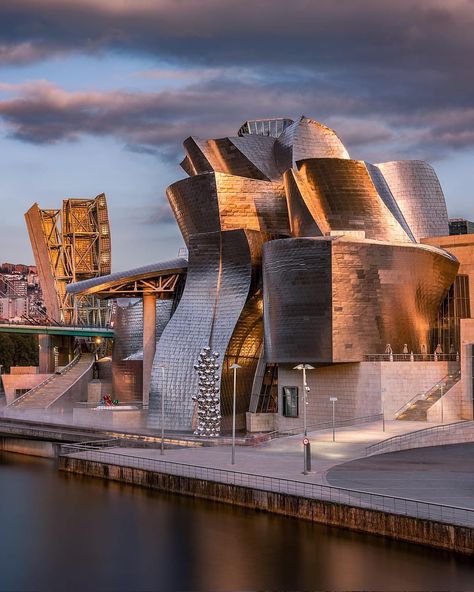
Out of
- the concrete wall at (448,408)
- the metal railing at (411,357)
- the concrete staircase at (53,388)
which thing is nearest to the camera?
the concrete wall at (448,408)

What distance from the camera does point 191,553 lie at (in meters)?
25.7

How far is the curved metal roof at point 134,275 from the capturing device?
56438mm

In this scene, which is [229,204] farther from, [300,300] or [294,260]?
[300,300]

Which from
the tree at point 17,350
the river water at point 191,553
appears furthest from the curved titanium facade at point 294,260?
the tree at point 17,350

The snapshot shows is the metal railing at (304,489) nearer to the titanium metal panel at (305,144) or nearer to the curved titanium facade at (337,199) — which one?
the curved titanium facade at (337,199)

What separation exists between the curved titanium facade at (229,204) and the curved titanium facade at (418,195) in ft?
26.5

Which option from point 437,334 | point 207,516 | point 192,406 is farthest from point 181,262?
point 207,516

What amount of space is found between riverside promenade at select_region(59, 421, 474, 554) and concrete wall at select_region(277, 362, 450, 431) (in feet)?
6.79

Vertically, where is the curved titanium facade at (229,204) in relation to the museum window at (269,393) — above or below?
above

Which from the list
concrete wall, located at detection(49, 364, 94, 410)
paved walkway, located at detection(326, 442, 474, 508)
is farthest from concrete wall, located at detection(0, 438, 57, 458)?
paved walkway, located at detection(326, 442, 474, 508)

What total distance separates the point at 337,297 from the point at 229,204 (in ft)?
33.7

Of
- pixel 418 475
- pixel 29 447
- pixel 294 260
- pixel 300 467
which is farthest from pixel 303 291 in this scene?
pixel 418 475

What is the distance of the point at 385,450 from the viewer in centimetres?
3706

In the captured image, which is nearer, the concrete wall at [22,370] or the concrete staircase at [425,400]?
the concrete staircase at [425,400]
